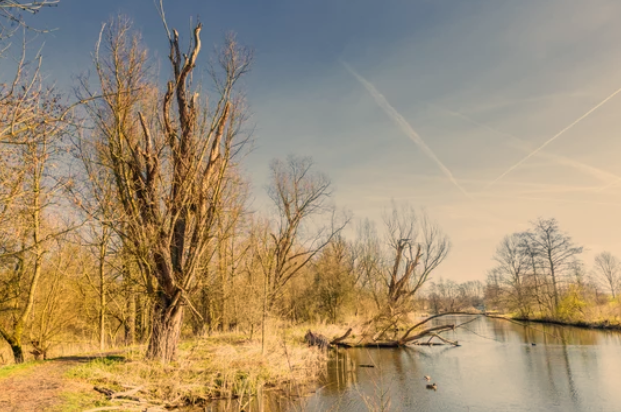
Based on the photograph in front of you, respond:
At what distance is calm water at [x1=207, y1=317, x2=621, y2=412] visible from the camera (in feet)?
30.6

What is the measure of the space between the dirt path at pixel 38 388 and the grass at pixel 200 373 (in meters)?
0.43

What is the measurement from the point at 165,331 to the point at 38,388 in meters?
2.81

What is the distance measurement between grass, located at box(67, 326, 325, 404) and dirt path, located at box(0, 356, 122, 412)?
0.43 metres

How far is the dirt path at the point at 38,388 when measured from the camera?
6.25 metres

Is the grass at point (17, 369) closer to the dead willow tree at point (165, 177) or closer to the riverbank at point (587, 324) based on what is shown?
the dead willow tree at point (165, 177)

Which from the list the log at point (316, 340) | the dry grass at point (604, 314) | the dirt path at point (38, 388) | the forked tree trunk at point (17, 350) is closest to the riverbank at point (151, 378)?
the dirt path at point (38, 388)

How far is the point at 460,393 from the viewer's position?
10.6 meters

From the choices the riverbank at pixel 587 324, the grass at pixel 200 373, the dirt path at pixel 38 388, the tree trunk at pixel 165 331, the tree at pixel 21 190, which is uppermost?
the tree at pixel 21 190

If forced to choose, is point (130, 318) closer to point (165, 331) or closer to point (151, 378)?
point (165, 331)

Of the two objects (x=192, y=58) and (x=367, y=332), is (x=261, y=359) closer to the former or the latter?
(x=192, y=58)

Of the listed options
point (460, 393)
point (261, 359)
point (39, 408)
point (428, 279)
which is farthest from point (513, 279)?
point (39, 408)

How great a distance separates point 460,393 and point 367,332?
10.4 metres

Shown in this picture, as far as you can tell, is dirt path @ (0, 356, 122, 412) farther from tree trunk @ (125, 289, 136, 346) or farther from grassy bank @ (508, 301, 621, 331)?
grassy bank @ (508, 301, 621, 331)

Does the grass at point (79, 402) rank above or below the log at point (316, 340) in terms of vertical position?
above
